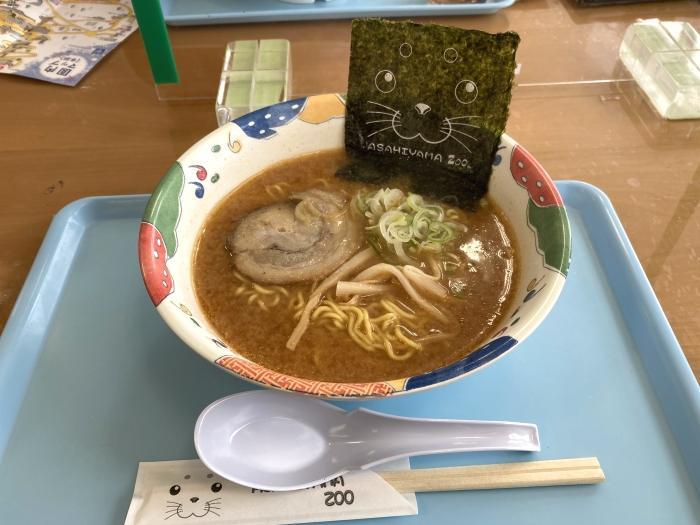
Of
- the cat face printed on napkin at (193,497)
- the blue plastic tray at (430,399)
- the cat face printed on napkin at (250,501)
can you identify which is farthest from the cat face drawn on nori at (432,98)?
the cat face printed on napkin at (193,497)

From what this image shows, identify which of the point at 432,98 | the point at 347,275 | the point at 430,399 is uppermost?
the point at 432,98

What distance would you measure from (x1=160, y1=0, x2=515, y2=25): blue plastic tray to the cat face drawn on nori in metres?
1.00

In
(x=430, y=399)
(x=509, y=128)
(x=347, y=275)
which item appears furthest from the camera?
(x=509, y=128)

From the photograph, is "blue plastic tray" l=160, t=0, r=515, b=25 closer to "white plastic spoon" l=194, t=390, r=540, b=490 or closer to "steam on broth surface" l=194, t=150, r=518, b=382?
"steam on broth surface" l=194, t=150, r=518, b=382

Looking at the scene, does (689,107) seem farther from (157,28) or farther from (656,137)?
(157,28)

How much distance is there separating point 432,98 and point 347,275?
0.43 m

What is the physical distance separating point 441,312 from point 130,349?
0.68 m

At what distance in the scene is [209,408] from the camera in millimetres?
981

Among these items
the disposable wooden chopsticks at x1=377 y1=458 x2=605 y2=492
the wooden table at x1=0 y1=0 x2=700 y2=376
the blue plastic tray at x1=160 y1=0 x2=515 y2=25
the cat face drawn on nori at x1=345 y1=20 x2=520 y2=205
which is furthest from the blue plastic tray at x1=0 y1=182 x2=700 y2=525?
the blue plastic tray at x1=160 y1=0 x2=515 y2=25

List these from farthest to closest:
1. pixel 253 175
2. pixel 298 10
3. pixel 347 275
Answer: pixel 298 10
pixel 253 175
pixel 347 275

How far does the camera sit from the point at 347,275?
1.20m

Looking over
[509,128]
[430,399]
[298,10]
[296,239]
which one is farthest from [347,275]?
[298,10]

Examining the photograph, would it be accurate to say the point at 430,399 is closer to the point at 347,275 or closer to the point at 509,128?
the point at 347,275

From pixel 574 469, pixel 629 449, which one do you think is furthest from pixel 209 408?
pixel 629 449
